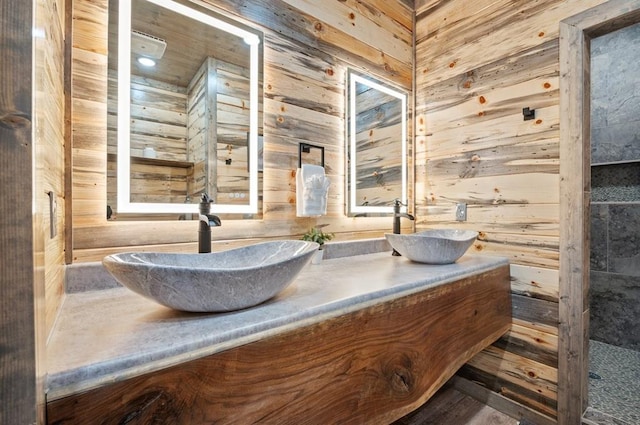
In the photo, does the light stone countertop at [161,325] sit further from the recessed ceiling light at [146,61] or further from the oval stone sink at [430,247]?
the recessed ceiling light at [146,61]

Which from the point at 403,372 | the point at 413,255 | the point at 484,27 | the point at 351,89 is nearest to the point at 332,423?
the point at 403,372

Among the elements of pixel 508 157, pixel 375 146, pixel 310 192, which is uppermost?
pixel 375 146

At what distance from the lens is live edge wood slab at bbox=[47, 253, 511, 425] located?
1.71 ft

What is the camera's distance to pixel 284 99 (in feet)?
4.85

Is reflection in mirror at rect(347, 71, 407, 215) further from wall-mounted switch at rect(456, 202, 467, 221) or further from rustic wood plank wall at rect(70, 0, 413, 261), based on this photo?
wall-mounted switch at rect(456, 202, 467, 221)

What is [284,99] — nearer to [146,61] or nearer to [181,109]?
[181,109]

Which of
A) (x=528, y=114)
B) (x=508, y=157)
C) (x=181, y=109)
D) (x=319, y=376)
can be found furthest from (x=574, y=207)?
(x=181, y=109)

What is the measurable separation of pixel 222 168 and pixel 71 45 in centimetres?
61

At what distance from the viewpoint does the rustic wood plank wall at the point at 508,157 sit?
1.52m

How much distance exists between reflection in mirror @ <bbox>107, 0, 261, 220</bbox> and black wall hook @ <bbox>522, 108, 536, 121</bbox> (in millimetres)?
1351

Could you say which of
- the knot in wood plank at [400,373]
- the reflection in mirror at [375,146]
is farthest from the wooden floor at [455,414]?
the reflection in mirror at [375,146]

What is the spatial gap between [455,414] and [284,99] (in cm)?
186

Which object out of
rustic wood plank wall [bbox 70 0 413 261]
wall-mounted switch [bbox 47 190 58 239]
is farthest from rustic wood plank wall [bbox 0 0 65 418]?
rustic wood plank wall [bbox 70 0 413 261]

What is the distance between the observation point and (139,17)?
1.11 m
